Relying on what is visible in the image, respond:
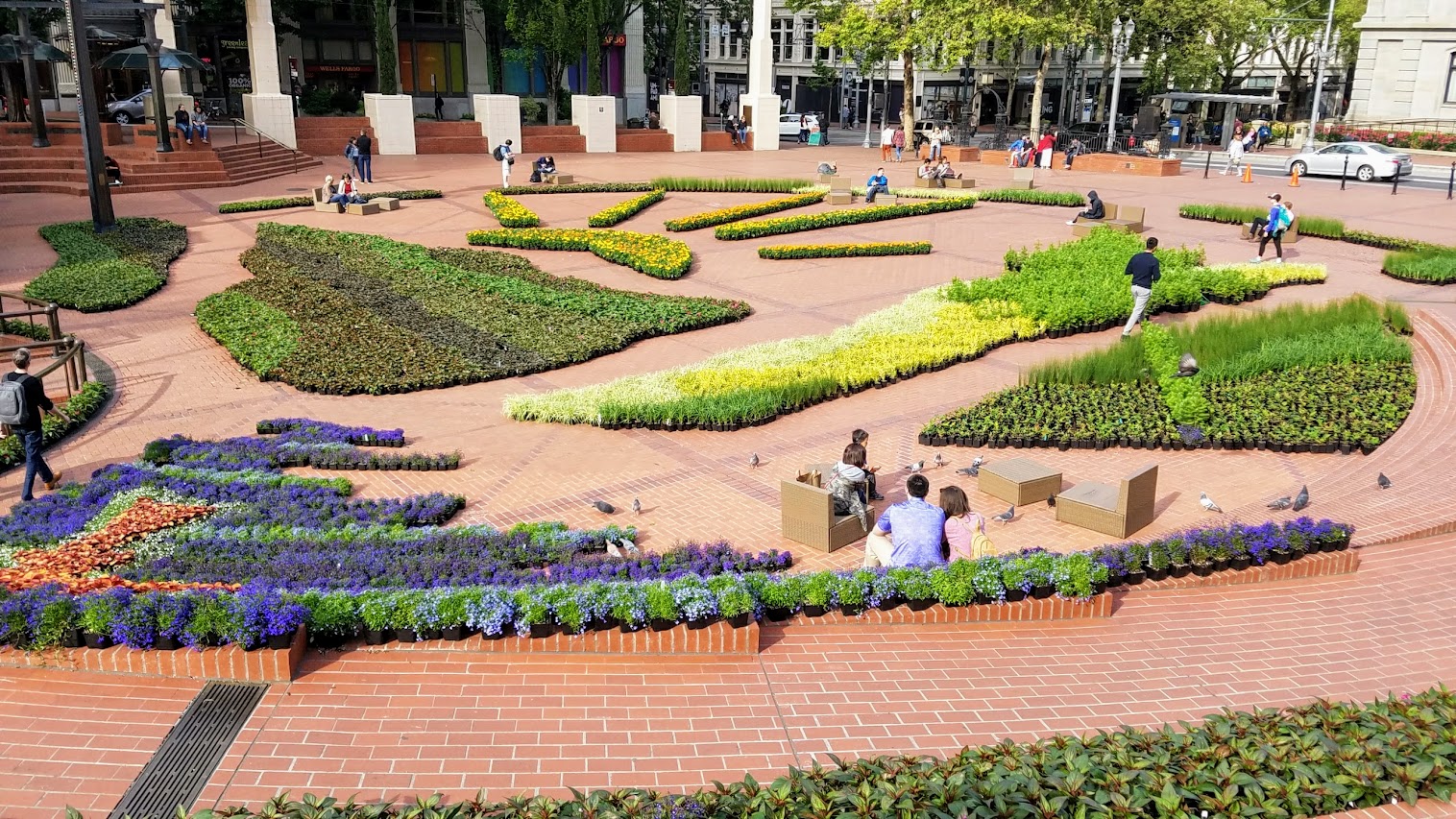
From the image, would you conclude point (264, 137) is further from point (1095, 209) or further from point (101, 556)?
point (101, 556)

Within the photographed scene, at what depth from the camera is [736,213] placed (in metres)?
28.2

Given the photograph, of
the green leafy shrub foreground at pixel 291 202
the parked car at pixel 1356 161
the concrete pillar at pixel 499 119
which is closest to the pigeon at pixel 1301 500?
the green leafy shrub foreground at pixel 291 202

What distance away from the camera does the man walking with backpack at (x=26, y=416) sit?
36.9 ft

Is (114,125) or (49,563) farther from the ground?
(114,125)

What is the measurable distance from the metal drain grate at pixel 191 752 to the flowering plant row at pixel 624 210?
20.6 metres

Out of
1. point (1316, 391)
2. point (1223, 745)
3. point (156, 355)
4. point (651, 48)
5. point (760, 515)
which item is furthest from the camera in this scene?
point (651, 48)

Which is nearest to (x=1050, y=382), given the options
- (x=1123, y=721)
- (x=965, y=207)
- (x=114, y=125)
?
(x=1123, y=721)

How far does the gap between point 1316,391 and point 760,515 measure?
8.01m

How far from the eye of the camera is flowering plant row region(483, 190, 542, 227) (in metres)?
26.2

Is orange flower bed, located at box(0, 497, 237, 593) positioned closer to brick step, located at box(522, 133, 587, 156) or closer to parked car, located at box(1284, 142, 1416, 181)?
brick step, located at box(522, 133, 587, 156)

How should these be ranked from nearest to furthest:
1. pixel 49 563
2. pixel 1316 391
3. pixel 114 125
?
pixel 49 563 → pixel 1316 391 → pixel 114 125

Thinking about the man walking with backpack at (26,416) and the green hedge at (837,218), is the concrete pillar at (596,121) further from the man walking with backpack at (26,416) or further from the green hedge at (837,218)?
the man walking with backpack at (26,416)

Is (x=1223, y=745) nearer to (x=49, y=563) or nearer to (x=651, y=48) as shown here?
(x=49, y=563)

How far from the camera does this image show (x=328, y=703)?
279 inches
